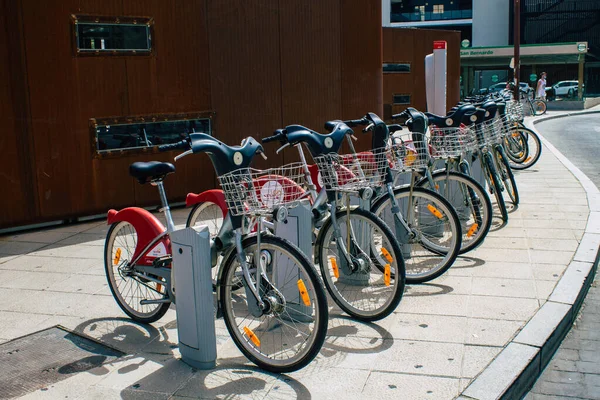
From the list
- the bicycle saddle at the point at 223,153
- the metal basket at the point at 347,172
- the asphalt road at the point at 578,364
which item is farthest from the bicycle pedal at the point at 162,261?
the asphalt road at the point at 578,364

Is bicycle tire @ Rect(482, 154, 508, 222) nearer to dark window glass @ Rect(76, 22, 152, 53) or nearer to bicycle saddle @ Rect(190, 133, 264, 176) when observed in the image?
bicycle saddle @ Rect(190, 133, 264, 176)

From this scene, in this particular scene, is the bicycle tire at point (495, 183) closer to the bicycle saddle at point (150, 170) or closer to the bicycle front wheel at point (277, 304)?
the bicycle front wheel at point (277, 304)

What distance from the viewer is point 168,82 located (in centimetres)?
855

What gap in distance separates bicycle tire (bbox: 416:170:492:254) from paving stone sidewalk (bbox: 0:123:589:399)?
0.56 feet

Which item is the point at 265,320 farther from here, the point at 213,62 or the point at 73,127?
the point at 213,62

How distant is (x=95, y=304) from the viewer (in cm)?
515

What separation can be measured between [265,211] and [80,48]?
16.3ft

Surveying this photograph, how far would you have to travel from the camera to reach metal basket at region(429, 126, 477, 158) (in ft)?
20.2

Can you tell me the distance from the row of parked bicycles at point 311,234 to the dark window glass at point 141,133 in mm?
3044

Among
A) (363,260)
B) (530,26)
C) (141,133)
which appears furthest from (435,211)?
(530,26)

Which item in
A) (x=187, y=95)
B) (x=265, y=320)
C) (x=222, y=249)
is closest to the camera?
(x=222, y=249)

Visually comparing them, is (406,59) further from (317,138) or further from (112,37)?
(317,138)

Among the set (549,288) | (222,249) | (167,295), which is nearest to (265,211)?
(222,249)

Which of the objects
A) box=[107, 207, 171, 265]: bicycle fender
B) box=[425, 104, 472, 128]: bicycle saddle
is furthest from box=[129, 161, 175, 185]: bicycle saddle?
box=[425, 104, 472, 128]: bicycle saddle
